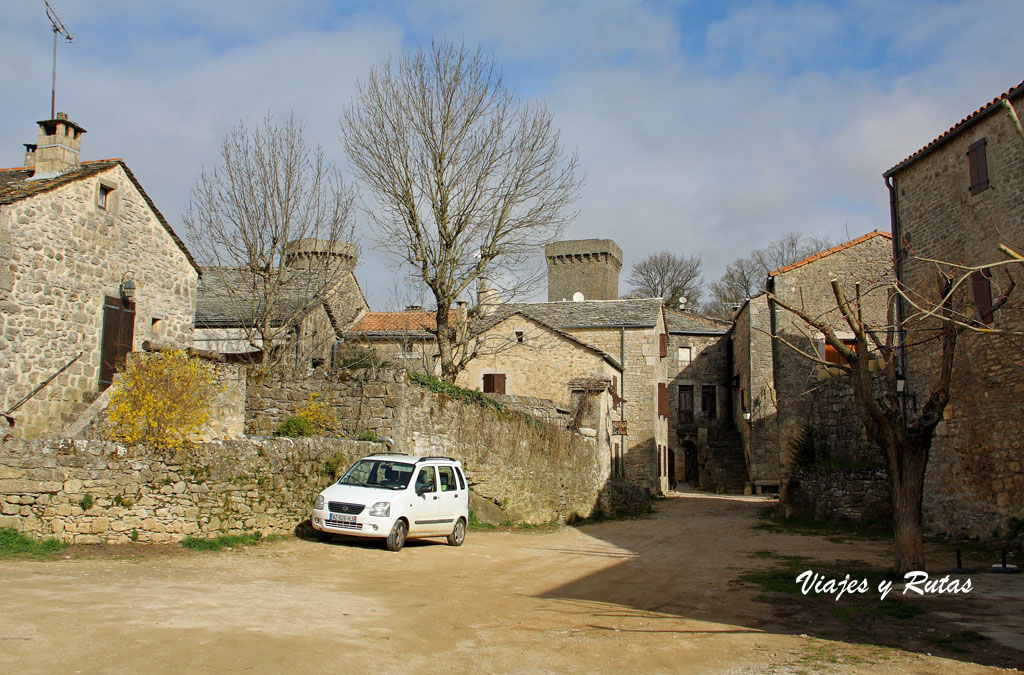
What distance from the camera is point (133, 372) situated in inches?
471

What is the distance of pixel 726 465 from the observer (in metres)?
36.8

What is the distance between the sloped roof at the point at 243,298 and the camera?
20.2 m

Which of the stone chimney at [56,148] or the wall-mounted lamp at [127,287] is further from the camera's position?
the wall-mounted lamp at [127,287]

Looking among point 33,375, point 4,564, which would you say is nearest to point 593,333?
point 33,375

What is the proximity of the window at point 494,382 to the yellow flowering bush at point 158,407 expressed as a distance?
17259mm

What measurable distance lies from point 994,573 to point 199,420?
11.7 meters

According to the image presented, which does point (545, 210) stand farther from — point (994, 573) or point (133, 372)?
point (994, 573)

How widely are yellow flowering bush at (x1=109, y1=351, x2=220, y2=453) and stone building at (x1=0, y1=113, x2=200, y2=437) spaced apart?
141 inches

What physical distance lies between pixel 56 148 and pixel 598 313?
2163cm

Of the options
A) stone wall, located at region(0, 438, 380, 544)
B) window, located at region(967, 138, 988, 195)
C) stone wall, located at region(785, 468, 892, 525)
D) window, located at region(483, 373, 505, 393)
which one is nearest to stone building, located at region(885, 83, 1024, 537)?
window, located at region(967, 138, 988, 195)

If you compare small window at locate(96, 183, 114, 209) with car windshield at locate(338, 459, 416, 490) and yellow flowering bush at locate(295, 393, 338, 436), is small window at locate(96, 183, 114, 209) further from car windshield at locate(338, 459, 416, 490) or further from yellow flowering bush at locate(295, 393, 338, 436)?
car windshield at locate(338, 459, 416, 490)

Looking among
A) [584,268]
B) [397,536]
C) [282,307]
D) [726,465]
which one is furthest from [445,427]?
[584,268]

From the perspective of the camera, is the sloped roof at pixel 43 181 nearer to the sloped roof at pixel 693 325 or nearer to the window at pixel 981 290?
the window at pixel 981 290

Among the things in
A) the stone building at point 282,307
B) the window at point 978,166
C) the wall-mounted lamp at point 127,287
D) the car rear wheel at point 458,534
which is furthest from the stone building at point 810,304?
the wall-mounted lamp at point 127,287
